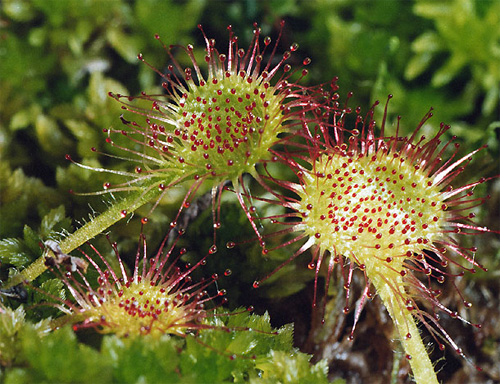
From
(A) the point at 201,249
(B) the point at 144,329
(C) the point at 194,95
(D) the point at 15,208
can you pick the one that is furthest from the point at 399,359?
(D) the point at 15,208

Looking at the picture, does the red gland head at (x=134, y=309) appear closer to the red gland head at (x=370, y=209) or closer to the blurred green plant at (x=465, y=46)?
the red gland head at (x=370, y=209)

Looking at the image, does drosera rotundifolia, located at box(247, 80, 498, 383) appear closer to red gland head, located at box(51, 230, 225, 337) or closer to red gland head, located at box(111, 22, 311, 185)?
red gland head, located at box(111, 22, 311, 185)

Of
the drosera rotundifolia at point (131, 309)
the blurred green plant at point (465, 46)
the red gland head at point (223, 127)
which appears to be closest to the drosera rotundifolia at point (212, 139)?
the red gland head at point (223, 127)

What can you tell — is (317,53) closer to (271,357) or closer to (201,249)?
(201,249)

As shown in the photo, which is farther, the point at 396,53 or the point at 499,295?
the point at 396,53

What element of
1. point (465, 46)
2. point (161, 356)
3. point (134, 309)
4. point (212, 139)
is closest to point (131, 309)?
point (134, 309)

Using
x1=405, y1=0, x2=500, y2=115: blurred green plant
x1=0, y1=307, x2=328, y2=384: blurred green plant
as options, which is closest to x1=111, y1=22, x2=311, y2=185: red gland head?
x1=0, y1=307, x2=328, y2=384: blurred green plant

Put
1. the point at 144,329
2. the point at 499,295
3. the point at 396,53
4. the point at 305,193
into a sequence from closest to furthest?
the point at 144,329 → the point at 305,193 → the point at 499,295 → the point at 396,53

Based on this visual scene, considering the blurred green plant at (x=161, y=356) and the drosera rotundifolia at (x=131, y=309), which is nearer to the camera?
the blurred green plant at (x=161, y=356)
